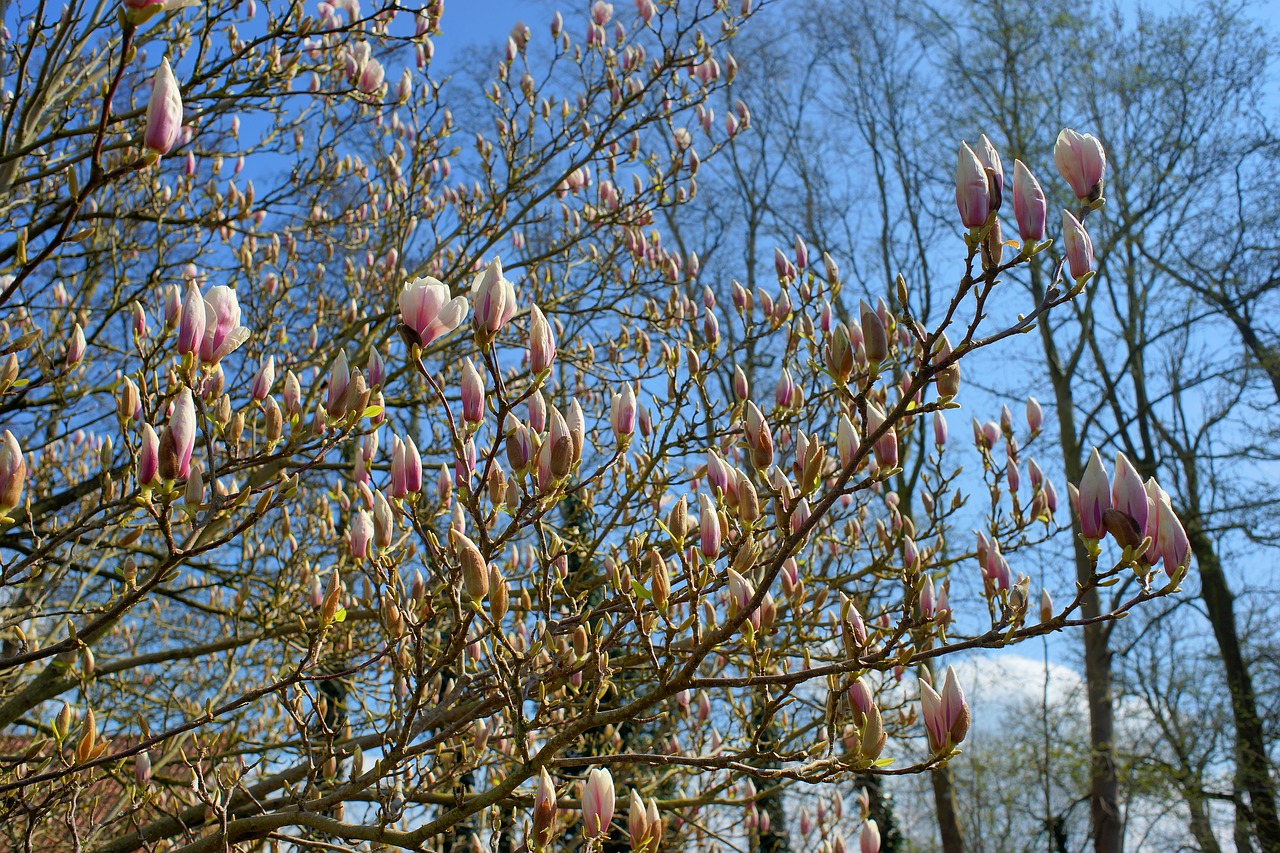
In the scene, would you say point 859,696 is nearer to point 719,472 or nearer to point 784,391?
point 719,472

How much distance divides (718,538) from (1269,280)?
458 inches

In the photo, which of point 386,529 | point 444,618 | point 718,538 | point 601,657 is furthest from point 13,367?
point 444,618

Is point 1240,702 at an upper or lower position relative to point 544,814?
upper

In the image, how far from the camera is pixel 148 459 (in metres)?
1.39

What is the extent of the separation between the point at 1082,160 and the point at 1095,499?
1.69 feet

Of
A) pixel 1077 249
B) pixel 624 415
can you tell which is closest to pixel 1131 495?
pixel 1077 249

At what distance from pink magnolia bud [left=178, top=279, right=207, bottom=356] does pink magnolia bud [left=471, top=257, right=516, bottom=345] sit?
1.48 ft

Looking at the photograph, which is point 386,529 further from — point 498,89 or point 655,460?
point 498,89

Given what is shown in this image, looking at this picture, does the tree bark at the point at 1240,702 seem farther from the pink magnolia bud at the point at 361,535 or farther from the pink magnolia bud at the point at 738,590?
the pink magnolia bud at the point at 361,535

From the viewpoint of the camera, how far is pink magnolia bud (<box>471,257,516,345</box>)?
4.32 feet

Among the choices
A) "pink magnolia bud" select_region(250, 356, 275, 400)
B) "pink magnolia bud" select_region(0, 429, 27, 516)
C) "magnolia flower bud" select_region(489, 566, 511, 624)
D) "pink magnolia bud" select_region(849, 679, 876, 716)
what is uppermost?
"pink magnolia bud" select_region(250, 356, 275, 400)

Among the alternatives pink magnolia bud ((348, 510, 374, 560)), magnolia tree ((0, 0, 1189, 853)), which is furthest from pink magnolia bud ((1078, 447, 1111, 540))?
pink magnolia bud ((348, 510, 374, 560))

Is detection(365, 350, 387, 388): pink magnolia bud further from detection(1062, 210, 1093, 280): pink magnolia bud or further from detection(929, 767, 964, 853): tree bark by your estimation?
detection(929, 767, 964, 853): tree bark

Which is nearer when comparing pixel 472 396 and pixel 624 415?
pixel 472 396
